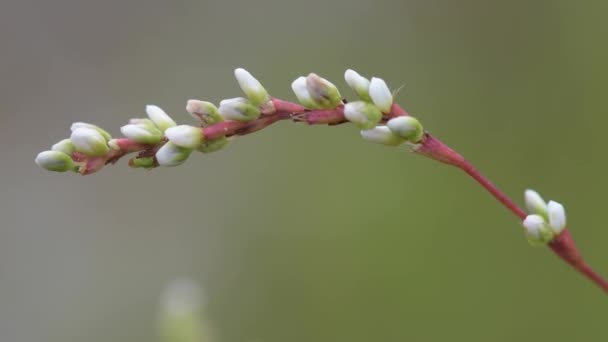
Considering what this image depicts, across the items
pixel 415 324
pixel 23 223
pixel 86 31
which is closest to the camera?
pixel 415 324

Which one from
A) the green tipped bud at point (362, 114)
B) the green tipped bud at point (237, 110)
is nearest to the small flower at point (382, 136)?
the green tipped bud at point (362, 114)

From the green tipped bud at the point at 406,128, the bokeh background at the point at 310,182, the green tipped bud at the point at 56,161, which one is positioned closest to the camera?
the green tipped bud at the point at 406,128

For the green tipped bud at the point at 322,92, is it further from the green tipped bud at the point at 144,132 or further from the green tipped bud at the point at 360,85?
the green tipped bud at the point at 144,132

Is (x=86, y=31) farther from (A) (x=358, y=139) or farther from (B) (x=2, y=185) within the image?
(A) (x=358, y=139)

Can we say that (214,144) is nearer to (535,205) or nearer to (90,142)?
(90,142)

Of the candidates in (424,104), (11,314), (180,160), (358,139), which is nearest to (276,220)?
(358,139)

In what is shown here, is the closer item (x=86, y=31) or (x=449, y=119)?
(x=449, y=119)

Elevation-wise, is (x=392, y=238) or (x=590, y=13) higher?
(x=590, y=13)
